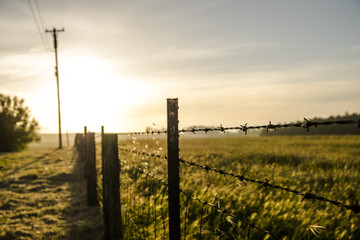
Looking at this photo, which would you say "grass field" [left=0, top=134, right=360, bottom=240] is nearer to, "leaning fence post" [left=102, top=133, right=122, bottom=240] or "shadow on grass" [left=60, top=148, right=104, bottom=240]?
"shadow on grass" [left=60, top=148, right=104, bottom=240]

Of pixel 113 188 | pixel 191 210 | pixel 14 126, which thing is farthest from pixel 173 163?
pixel 14 126

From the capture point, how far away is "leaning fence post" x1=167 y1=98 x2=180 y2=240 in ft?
6.28

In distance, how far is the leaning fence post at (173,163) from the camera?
75.4 inches

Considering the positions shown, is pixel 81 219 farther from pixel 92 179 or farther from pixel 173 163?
pixel 173 163

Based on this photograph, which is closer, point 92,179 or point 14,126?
point 92,179

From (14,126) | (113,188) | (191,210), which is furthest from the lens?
(14,126)

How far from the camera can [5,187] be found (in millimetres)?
7633

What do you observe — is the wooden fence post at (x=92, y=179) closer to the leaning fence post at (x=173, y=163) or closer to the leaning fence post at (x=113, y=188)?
the leaning fence post at (x=113, y=188)

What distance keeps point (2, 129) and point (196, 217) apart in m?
31.5

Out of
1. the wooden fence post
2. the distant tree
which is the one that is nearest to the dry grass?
the wooden fence post

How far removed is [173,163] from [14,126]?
109 ft

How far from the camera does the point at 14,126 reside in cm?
2925

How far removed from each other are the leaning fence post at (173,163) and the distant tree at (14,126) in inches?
1289

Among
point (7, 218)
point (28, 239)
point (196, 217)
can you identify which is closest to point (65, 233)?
point (28, 239)
